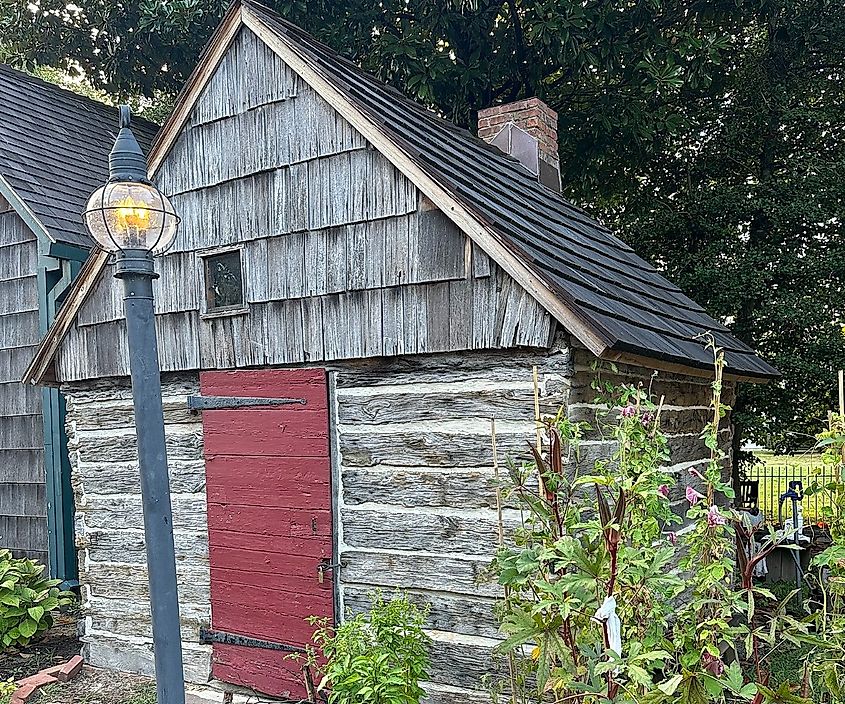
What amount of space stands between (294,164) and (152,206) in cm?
200

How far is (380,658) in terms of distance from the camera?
14.2 feet

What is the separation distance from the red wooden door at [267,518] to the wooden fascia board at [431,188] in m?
1.55

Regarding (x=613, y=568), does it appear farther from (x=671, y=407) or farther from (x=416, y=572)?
(x=671, y=407)

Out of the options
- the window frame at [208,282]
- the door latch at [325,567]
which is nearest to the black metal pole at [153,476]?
the door latch at [325,567]

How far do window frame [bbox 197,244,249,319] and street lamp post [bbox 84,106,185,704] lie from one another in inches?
81.8

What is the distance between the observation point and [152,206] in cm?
389

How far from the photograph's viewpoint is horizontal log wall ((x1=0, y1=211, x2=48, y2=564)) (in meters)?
8.85

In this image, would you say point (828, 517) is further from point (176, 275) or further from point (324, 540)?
point (176, 275)

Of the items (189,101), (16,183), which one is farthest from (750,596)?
(16,183)

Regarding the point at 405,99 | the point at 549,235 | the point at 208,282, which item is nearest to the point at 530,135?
the point at 405,99

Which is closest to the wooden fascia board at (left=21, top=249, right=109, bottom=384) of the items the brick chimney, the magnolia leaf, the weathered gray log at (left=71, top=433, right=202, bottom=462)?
the weathered gray log at (left=71, top=433, right=202, bottom=462)

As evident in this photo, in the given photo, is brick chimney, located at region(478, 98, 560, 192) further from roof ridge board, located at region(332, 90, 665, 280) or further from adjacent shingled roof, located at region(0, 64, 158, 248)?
adjacent shingled roof, located at region(0, 64, 158, 248)

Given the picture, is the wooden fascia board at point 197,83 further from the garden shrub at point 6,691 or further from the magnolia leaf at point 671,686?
the magnolia leaf at point 671,686

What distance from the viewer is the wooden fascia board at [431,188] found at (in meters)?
4.43
